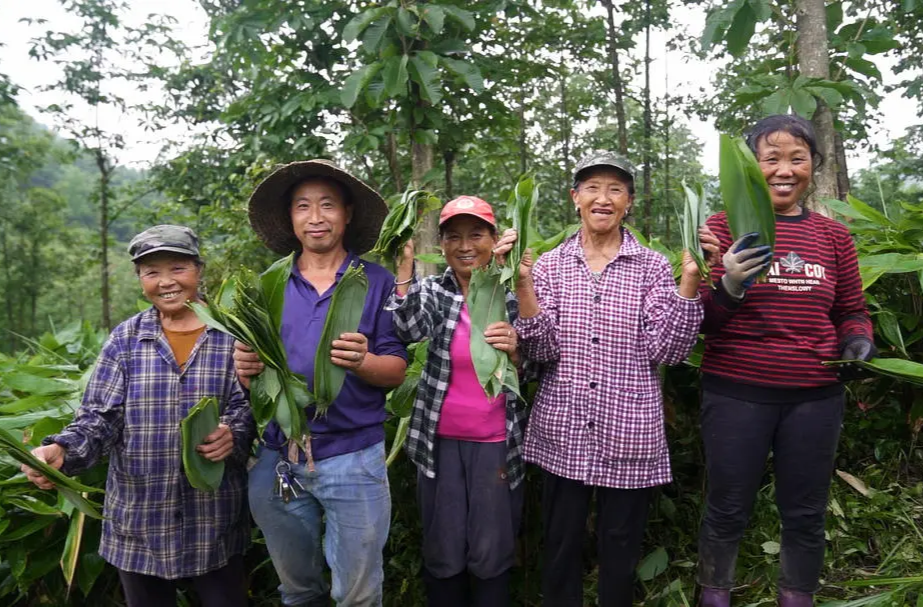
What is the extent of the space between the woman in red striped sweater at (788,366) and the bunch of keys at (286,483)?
116 cm

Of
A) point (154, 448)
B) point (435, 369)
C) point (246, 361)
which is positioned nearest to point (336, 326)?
point (246, 361)

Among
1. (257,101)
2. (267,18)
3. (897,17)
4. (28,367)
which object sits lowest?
(28,367)

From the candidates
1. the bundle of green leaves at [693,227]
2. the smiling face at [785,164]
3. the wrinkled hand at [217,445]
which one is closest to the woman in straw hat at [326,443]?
the wrinkled hand at [217,445]

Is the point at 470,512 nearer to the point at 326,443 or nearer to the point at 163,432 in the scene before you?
the point at 326,443

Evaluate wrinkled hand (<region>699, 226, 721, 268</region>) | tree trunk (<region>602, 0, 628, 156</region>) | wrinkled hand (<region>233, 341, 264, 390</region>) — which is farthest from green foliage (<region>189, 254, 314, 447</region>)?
tree trunk (<region>602, 0, 628, 156</region>)

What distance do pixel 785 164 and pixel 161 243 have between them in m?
1.71

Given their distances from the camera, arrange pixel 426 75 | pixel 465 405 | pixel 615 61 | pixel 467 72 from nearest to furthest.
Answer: pixel 465 405
pixel 426 75
pixel 467 72
pixel 615 61

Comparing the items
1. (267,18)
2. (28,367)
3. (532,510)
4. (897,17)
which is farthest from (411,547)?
(897,17)

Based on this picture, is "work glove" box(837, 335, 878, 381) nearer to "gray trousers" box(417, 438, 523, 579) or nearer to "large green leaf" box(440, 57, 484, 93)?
"gray trousers" box(417, 438, 523, 579)

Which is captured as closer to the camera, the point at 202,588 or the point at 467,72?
the point at 202,588

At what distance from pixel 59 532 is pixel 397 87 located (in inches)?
92.1

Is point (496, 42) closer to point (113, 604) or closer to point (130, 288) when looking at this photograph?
point (113, 604)

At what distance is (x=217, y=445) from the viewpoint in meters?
1.64

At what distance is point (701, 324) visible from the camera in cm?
180
